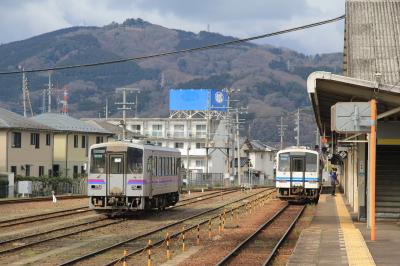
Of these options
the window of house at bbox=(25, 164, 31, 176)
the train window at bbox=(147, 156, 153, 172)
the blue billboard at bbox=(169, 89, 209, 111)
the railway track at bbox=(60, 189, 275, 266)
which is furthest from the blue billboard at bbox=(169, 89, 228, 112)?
the train window at bbox=(147, 156, 153, 172)

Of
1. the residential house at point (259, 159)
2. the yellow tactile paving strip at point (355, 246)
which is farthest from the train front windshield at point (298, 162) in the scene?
the residential house at point (259, 159)

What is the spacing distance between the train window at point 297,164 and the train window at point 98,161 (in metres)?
14.1

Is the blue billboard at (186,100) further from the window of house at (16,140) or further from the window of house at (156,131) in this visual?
the window of house at (16,140)

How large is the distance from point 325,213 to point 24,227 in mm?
11993

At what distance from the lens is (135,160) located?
27.3 m

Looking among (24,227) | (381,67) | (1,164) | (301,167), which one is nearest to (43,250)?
(24,227)

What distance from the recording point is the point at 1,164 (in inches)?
2039

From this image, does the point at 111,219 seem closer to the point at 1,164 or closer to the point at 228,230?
the point at 228,230

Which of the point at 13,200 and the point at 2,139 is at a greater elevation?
the point at 2,139

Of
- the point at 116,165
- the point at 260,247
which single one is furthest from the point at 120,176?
the point at 260,247

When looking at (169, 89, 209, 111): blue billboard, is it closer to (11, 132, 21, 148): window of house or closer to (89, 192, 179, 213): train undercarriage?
(11, 132, 21, 148): window of house

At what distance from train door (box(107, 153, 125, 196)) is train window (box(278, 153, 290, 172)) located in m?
13.9

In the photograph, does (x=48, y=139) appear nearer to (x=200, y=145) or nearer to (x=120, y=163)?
(x=120, y=163)

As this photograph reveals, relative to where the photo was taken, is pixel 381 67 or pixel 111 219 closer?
pixel 381 67
